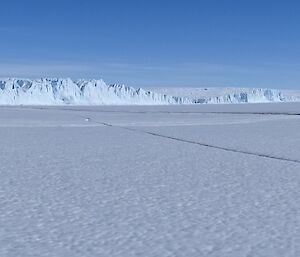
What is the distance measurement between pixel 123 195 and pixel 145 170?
1.90 metres

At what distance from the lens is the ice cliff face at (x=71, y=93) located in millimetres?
96500

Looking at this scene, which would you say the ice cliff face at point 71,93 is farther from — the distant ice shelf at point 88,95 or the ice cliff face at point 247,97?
the ice cliff face at point 247,97

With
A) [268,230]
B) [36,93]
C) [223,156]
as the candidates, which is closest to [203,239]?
[268,230]

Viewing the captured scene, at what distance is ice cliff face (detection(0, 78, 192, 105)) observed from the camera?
9650cm

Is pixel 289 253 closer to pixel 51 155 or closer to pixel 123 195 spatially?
pixel 123 195

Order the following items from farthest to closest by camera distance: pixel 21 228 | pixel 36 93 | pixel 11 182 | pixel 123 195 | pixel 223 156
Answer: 1. pixel 36 93
2. pixel 223 156
3. pixel 11 182
4. pixel 123 195
5. pixel 21 228

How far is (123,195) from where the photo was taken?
5.38m

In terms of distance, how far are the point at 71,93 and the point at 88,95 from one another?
413 centimetres

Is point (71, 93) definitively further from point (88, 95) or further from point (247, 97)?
point (247, 97)

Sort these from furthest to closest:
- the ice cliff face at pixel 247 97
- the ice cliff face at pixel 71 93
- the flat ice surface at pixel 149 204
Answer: the ice cliff face at pixel 247 97 → the ice cliff face at pixel 71 93 → the flat ice surface at pixel 149 204

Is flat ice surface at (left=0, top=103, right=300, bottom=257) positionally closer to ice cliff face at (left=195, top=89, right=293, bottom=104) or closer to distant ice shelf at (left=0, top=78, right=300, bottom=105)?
distant ice shelf at (left=0, top=78, right=300, bottom=105)

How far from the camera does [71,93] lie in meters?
101

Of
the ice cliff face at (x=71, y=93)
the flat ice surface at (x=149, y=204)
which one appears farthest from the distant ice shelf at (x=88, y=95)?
the flat ice surface at (x=149, y=204)

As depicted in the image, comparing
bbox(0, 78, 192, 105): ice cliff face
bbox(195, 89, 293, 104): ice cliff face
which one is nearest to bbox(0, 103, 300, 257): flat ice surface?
bbox(0, 78, 192, 105): ice cliff face
